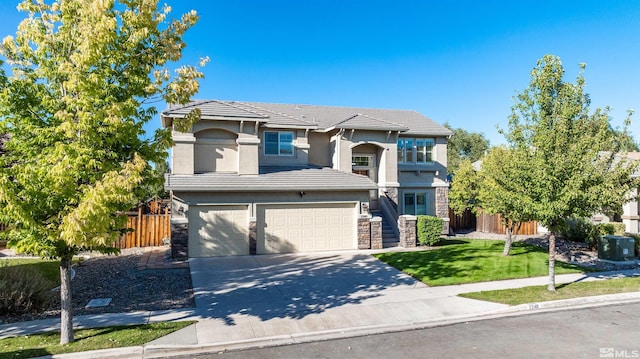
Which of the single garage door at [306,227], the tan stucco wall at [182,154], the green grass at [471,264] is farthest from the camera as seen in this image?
the single garage door at [306,227]

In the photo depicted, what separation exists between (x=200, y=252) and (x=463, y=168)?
49.2 feet

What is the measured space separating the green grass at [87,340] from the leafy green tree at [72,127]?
0.30 metres

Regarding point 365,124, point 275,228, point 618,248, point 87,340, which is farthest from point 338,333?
point 365,124

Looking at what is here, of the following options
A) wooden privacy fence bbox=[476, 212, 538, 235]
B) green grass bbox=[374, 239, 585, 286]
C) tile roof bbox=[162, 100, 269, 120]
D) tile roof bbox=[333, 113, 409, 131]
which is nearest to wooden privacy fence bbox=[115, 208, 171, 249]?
tile roof bbox=[162, 100, 269, 120]

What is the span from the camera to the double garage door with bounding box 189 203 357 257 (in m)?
16.1

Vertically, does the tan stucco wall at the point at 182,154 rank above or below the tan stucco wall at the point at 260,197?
above

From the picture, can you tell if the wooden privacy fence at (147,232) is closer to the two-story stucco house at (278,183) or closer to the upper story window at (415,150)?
the two-story stucco house at (278,183)

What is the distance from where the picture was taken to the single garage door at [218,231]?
52.4 ft

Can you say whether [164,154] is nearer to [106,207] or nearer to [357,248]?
[106,207]

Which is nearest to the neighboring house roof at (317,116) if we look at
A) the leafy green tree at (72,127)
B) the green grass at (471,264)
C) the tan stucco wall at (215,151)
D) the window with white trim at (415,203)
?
the tan stucco wall at (215,151)

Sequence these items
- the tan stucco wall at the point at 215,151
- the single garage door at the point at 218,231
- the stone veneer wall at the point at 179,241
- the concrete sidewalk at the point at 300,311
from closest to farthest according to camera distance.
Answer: the concrete sidewalk at the point at 300,311 < the stone veneer wall at the point at 179,241 < the single garage door at the point at 218,231 < the tan stucco wall at the point at 215,151

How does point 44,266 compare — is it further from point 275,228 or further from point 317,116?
point 317,116

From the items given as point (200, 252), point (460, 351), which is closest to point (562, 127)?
point (460, 351)

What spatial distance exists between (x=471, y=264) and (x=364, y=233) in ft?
16.6
